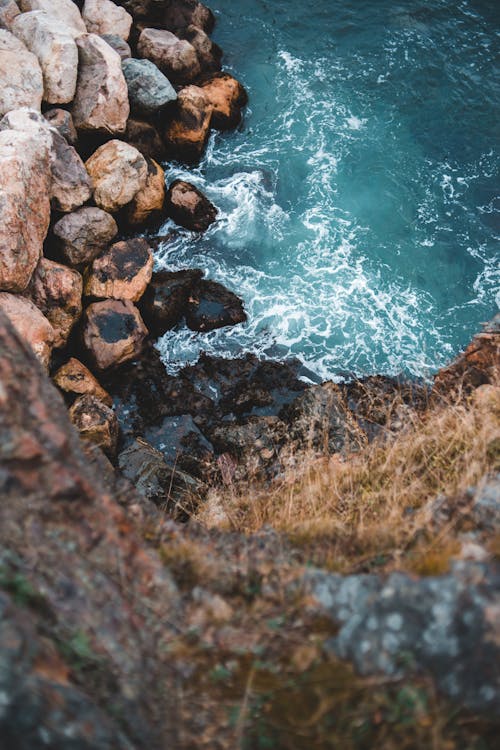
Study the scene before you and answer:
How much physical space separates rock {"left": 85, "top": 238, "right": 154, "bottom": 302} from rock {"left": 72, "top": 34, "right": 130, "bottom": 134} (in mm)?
3358

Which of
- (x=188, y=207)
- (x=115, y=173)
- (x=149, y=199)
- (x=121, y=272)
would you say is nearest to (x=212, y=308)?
(x=121, y=272)

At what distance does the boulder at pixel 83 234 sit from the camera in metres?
11.0

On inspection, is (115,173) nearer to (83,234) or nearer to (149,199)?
(149,199)

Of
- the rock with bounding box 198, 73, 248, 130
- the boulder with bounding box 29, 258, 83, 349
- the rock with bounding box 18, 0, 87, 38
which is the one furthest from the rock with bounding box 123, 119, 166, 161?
the boulder with bounding box 29, 258, 83, 349

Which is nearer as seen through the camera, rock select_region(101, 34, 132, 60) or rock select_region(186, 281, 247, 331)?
rock select_region(186, 281, 247, 331)

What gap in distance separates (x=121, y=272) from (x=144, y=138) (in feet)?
14.8

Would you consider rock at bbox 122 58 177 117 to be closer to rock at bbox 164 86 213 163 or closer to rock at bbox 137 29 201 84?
rock at bbox 164 86 213 163

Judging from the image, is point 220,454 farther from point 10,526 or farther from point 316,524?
point 10,526

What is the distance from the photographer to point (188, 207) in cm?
1298

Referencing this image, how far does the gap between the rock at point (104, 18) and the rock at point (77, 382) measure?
10074 millimetres

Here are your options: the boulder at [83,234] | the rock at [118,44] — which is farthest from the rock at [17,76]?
the rock at [118,44]

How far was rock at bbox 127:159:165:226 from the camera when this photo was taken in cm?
1233

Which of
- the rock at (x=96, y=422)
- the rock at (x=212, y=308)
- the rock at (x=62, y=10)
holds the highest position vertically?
the rock at (x=62, y=10)

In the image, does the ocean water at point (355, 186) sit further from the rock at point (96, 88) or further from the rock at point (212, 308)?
the rock at point (96, 88)
